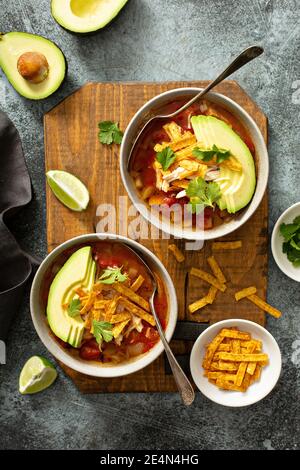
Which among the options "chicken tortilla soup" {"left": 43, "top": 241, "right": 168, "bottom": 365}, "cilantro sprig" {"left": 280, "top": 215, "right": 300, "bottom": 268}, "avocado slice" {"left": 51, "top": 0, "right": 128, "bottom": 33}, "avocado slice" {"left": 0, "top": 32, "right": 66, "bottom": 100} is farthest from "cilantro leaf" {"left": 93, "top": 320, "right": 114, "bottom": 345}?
"avocado slice" {"left": 51, "top": 0, "right": 128, "bottom": 33}

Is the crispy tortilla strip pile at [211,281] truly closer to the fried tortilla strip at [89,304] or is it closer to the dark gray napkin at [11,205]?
the fried tortilla strip at [89,304]

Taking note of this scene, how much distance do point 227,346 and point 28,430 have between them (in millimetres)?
1100

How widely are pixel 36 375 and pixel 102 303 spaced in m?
0.61

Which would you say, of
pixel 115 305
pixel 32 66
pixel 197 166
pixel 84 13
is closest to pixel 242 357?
pixel 115 305

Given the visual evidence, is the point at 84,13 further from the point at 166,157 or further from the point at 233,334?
the point at 233,334

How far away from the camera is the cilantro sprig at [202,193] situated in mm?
2297

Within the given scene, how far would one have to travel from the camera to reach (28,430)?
2867mm

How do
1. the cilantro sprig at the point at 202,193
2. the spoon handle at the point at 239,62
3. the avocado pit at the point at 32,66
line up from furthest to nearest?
1. the avocado pit at the point at 32,66
2. the cilantro sprig at the point at 202,193
3. the spoon handle at the point at 239,62

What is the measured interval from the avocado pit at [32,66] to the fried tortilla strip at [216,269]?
1.14 m

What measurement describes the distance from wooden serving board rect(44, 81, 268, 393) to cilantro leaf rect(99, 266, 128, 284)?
30cm

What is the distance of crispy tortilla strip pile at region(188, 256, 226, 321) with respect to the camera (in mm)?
2652

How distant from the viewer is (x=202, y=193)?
2301 millimetres

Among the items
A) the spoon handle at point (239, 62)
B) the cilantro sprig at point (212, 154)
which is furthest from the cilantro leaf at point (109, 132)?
the cilantro sprig at point (212, 154)

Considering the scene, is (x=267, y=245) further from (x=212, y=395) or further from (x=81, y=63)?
(x=81, y=63)
